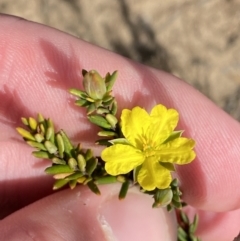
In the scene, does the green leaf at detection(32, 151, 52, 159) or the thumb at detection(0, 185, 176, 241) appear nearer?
the green leaf at detection(32, 151, 52, 159)

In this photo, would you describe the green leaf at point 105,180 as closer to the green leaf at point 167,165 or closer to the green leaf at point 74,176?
the green leaf at point 74,176

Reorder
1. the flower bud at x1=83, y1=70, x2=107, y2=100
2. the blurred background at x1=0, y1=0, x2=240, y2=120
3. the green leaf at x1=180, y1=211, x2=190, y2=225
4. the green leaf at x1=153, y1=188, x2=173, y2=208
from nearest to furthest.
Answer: the flower bud at x1=83, y1=70, x2=107, y2=100 < the green leaf at x1=153, y1=188, x2=173, y2=208 < the green leaf at x1=180, y1=211, x2=190, y2=225 < the blurred background at x1=0, y1=0, x2=240, y2=120

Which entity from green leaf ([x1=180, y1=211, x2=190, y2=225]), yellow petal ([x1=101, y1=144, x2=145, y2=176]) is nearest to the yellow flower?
yellow petal ([x1=101, y1=144, x2=145, y2=176])

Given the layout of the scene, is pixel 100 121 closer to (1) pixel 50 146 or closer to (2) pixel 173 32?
(1) pixel 50 146

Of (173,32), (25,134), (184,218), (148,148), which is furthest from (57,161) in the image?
(173,32)

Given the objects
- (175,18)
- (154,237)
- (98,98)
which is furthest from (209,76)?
(98,98)

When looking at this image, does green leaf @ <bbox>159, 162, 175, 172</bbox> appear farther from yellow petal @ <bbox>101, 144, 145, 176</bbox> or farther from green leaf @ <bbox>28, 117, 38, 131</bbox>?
green leaf @ <bbox>28, 117, 38, 131</bbox>
